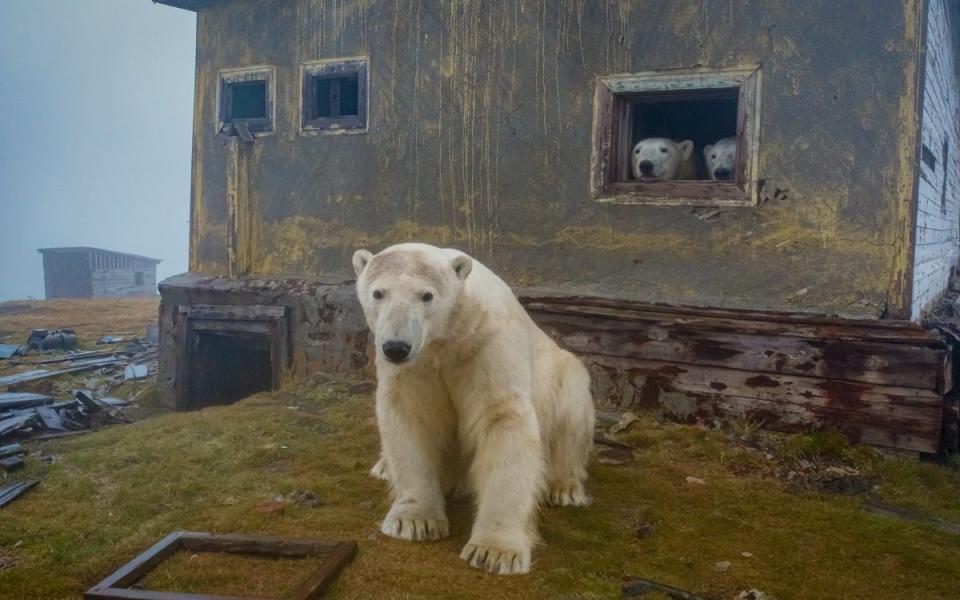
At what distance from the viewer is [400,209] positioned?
23.0ft

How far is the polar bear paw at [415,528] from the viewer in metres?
3.34

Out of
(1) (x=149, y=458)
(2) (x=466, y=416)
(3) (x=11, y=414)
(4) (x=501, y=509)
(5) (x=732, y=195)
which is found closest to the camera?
(4) (x=501, y=509)

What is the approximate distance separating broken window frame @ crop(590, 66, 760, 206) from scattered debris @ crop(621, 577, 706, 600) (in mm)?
3472

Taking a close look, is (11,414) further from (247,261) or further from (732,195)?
(732,195)

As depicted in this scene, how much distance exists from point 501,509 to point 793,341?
3155 millimetres

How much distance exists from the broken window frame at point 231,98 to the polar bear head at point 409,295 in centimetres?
508

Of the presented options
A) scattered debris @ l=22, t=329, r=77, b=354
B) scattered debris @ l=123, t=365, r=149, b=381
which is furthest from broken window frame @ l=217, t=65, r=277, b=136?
scattered debris @ l=22, t=329, r=77, b=354

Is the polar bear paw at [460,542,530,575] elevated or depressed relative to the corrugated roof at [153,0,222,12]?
depressed

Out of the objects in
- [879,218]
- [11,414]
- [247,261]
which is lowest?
[11,414]

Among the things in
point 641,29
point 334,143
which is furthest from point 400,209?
point 641,29

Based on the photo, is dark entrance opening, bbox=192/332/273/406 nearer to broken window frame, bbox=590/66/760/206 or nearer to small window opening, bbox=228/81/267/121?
small window opening, bbox=228/81/267/121

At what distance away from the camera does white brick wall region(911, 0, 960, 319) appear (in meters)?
5.59

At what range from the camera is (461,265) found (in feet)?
10.7

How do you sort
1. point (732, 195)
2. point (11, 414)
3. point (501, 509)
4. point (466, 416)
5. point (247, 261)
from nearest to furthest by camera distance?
point (501, 509) → point (466, 416) → point (732, 195) → point (11, 414) → point (247, 261)
